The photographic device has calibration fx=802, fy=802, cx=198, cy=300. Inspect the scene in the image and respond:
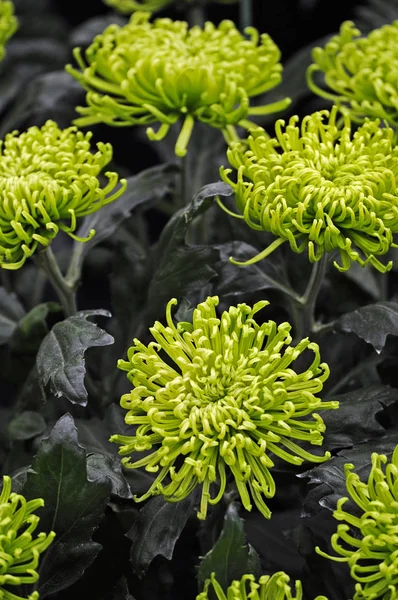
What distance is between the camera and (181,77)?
905 millimetres

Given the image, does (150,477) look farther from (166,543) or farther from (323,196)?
(323,196)

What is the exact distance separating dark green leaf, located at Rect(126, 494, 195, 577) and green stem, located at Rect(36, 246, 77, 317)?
0.27 meters

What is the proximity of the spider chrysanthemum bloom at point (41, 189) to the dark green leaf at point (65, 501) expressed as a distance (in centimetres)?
19

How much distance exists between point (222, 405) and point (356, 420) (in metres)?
0.17

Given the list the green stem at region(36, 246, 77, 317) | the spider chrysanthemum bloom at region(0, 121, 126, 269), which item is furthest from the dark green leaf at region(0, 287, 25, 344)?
the spider chrysanthemum bloom at region(0, 121, 126, 269)

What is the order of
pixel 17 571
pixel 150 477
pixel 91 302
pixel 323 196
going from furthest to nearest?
pixel 91 302
pixel 150 477
pixel 323 196
pixel 17 571

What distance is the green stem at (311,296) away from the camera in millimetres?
842

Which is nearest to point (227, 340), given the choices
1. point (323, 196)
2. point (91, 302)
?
point (323, 196)

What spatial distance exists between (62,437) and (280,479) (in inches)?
11.5

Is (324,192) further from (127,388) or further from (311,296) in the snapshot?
(127,388)

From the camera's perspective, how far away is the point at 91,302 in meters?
1.53

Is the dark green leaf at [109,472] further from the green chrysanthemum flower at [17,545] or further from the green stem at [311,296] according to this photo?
the green stem at [311,296]

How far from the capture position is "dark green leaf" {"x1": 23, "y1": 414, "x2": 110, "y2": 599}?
2.37ft

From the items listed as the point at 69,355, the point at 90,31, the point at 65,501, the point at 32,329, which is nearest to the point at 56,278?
the point at 32,329
